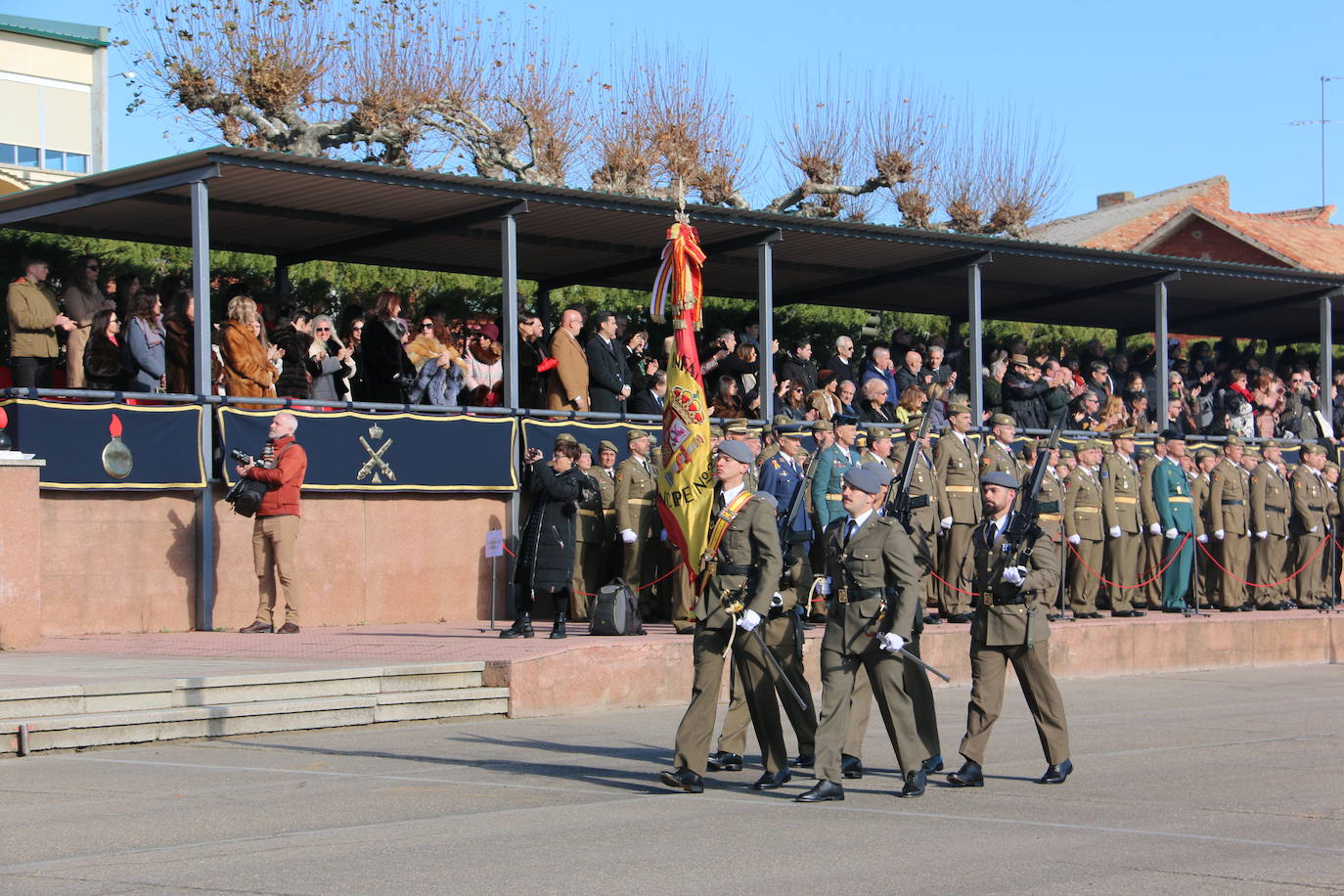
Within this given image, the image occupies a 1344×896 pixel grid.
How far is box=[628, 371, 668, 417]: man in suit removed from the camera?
2005 cm

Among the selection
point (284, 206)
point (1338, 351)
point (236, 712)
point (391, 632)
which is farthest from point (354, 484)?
point (1338, 351)

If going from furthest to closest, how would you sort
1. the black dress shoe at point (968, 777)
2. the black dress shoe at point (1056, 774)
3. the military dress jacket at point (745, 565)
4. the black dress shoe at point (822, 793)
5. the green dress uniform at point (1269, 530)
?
1. the green dress uniform at point (1269, 530)
2. the black dress shoe at point (1056, 774)
3. the black dress shoe at point (968, 777)
4. the military dress jacket at point (745, 565)
5. the black dress shoe at point (822, 793)

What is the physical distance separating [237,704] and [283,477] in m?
4.08

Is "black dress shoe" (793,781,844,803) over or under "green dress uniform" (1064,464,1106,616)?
under

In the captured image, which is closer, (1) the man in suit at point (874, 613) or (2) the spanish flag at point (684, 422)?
(1) the man in suit at point (874, 613)

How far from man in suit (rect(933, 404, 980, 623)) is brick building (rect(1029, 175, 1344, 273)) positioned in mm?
19942

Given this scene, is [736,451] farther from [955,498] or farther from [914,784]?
[955,498]

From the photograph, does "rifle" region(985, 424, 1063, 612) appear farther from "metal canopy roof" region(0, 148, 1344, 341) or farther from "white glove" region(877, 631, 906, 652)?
"metal canopy roof" region(0, 148, 1344, 341)

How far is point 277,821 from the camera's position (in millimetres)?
8727

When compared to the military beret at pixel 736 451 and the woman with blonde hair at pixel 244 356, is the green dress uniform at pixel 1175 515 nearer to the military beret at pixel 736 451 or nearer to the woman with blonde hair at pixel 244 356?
the woman with blonde hair at pixel 244 356

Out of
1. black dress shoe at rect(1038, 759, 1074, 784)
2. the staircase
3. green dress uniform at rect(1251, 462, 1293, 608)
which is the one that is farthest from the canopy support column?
green dress uniform at rect(1251, 462, 1293, 608)

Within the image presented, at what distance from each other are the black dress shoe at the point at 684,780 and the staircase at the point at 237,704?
12.3 ft

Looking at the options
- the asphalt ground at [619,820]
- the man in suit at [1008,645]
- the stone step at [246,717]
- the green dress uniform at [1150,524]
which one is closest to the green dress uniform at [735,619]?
the asphalt ground at [619,820]

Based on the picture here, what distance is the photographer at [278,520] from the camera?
52.4ft
